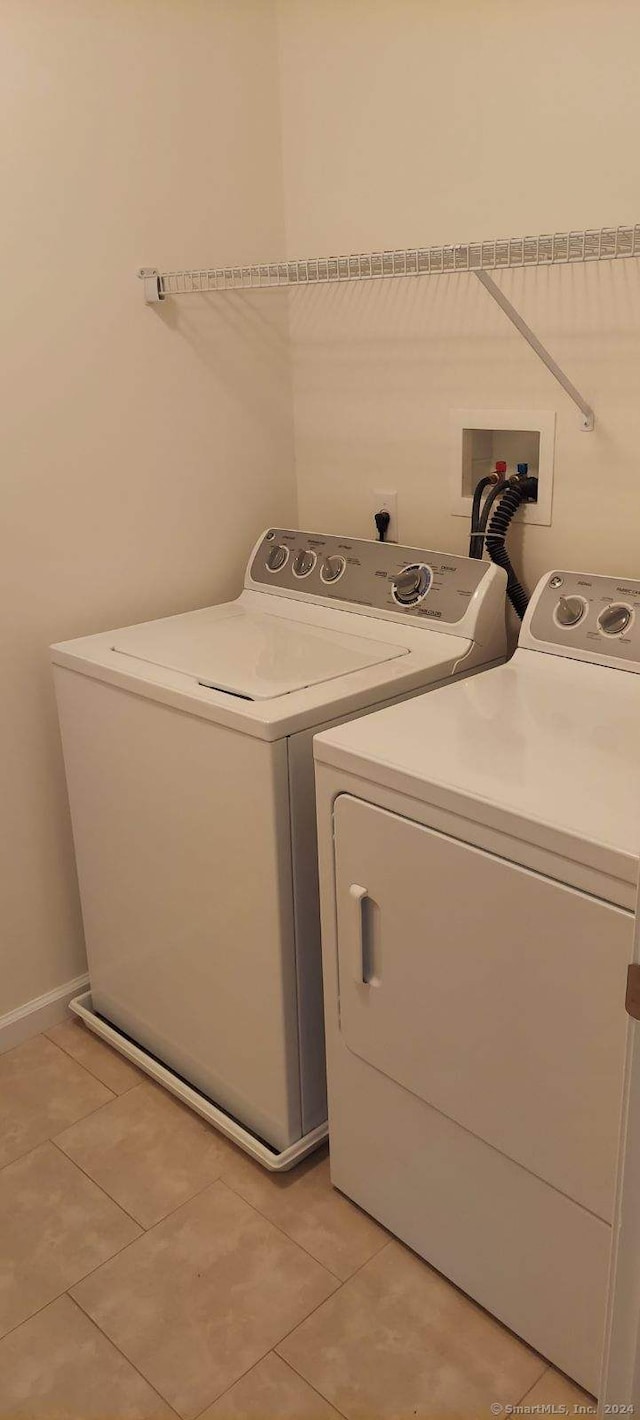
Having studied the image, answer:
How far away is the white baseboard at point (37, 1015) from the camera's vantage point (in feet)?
7.16

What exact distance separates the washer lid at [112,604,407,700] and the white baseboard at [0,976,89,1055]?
2.68 ft

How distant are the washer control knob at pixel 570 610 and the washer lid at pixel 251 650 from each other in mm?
283

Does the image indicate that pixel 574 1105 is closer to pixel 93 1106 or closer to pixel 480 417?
pixel 93 1106

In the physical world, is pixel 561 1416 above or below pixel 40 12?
below

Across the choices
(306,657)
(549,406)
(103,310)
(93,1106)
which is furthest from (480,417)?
(93,1106)

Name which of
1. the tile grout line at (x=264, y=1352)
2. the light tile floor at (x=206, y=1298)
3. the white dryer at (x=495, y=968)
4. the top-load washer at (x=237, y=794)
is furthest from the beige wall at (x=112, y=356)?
the white dryer at (x=495, y=968)

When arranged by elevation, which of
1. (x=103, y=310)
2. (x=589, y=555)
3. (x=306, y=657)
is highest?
(x=103, y=310)

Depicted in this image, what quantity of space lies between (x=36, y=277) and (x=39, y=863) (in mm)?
1165

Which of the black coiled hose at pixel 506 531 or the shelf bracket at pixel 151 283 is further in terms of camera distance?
the shelf bracket at pixel 151 283

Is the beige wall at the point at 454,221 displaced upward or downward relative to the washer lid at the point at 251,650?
upward

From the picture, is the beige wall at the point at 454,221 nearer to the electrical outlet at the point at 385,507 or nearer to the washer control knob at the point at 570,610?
the electrical outlet at the point at 385,507

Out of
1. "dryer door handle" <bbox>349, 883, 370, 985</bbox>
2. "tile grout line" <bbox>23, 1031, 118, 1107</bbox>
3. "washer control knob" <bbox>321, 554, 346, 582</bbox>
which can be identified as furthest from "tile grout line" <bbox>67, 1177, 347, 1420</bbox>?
"washer control knob" <bbox>321, 554, 346, 582</bbox>

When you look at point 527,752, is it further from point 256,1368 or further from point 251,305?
point 251,305

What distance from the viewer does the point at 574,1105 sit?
1275 mm
